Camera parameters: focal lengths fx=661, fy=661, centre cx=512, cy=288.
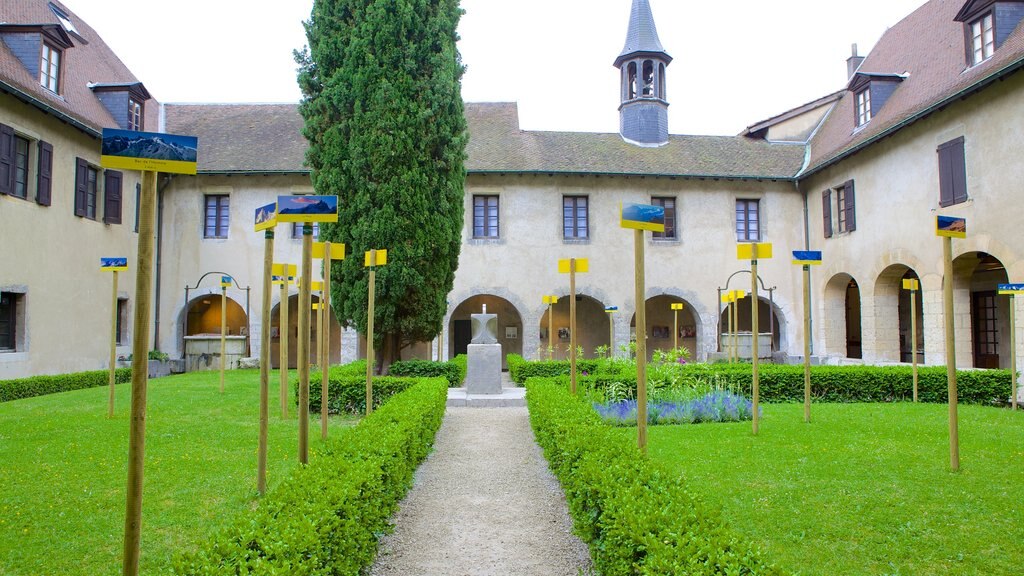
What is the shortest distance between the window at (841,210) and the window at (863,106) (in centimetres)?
169

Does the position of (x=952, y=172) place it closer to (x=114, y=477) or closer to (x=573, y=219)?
(x=573, y=219)

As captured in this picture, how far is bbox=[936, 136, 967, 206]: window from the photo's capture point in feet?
43.8

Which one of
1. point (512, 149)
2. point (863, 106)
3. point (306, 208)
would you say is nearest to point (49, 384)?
point (306, 208)

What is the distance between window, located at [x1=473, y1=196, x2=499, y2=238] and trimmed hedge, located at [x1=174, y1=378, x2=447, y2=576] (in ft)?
46.4

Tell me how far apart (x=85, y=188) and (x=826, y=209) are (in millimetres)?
19609

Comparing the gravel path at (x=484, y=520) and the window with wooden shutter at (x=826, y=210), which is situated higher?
the window with wooden shutter at (x=826, y=210)

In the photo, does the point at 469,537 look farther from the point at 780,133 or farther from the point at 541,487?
the point at 780,133

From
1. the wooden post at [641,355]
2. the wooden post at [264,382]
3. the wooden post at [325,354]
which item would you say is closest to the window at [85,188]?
the wooden post at [325,354]

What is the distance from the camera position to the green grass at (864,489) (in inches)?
159

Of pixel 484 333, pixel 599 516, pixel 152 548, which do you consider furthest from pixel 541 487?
pixel 484 333

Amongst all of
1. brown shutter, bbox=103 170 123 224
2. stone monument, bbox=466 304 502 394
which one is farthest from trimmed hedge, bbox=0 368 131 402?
stone monument, bbox=466 304 502 394

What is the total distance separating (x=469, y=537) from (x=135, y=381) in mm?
2563

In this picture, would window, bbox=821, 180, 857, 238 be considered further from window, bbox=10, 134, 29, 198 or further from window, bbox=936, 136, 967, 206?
window, bbox=10, 134, 29, 198

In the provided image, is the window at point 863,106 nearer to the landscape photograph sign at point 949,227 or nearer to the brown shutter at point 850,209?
the brown shutter at point 850,209
